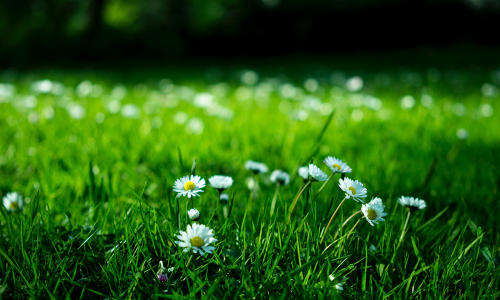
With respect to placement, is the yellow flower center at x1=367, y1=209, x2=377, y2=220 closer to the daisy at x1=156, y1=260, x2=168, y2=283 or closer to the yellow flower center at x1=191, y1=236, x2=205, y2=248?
the yellow flower center at x1=191, y1=236, x2=205, y2=248

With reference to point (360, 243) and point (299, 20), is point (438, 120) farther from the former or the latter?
point (299, 20)

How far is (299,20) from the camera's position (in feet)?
38.0

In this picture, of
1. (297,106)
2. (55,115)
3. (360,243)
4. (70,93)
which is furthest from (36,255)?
(70,93)

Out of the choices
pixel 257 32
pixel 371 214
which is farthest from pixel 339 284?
pixel 257 32

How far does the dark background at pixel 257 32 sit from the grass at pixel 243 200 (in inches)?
245

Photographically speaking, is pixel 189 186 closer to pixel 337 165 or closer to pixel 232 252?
pixel 232 252

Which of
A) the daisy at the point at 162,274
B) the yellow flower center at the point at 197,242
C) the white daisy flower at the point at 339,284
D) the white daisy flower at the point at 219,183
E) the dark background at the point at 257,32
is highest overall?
the dark background at the point at 257,32

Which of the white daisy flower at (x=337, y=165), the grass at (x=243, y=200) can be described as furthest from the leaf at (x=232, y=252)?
the white daisy flower at (x=337, y=165)

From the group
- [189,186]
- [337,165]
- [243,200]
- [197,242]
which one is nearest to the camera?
[197,242]

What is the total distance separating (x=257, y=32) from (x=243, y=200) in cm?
1048

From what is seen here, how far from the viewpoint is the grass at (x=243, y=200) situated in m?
0.85

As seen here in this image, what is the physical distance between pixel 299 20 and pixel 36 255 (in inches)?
471

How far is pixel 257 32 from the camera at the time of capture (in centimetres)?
1099

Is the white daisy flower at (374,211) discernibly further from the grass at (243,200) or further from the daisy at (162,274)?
the daisy at (162,274)
